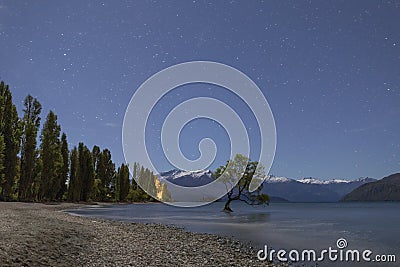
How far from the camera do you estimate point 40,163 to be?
226ft

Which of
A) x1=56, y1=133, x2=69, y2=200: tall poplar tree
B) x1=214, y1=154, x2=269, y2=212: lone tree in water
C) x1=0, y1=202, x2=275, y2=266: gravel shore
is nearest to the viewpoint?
x1=0, y1=202, x2=275, y2=266: gravel shore

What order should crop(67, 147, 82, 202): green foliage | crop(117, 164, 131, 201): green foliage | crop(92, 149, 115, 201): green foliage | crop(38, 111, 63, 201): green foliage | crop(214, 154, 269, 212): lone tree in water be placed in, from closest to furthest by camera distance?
crop(214, 154, 269, 212): lone tree in water, crop(38, 111, 63, 201): green foliage, crop(67, 147, 82, 202): green foliage, crop(92, 149, 115, 201): green foliage, crop(117, 164, 131, 201): green foliage

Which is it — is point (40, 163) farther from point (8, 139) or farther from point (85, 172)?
point (85, 172)

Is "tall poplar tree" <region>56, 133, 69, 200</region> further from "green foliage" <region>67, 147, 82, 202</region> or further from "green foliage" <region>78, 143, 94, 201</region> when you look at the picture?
"green foliage" <region>78, 143, 94, 201</region>

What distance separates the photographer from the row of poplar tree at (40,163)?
58.0 metres

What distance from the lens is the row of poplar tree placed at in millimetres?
58044

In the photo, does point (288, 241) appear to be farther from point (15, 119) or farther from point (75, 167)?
point (75, 167)

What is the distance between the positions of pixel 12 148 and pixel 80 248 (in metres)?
50.7

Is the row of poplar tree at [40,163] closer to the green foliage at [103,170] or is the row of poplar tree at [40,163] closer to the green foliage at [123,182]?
the green foliage at [103,170]

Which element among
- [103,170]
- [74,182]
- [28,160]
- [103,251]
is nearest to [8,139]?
[28,160]

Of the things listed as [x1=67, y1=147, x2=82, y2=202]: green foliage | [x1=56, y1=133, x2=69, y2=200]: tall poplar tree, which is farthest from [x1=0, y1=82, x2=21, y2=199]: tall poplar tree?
[x1=67, y1=147, x2=82, y2=202]: green foliage

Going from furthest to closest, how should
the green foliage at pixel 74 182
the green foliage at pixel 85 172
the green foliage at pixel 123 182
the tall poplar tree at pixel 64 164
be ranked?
the green foliage at pixel 123 182 → the green foliage at pixel 85 172 → the green foliage at pixel 74 182 → the tall poplar tree at pixel 64 164

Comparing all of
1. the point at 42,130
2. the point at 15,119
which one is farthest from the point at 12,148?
the point at 42,130

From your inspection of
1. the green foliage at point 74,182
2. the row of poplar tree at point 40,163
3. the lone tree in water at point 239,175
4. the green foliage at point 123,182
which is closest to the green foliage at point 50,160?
the row of poplar tree at point 40,163
